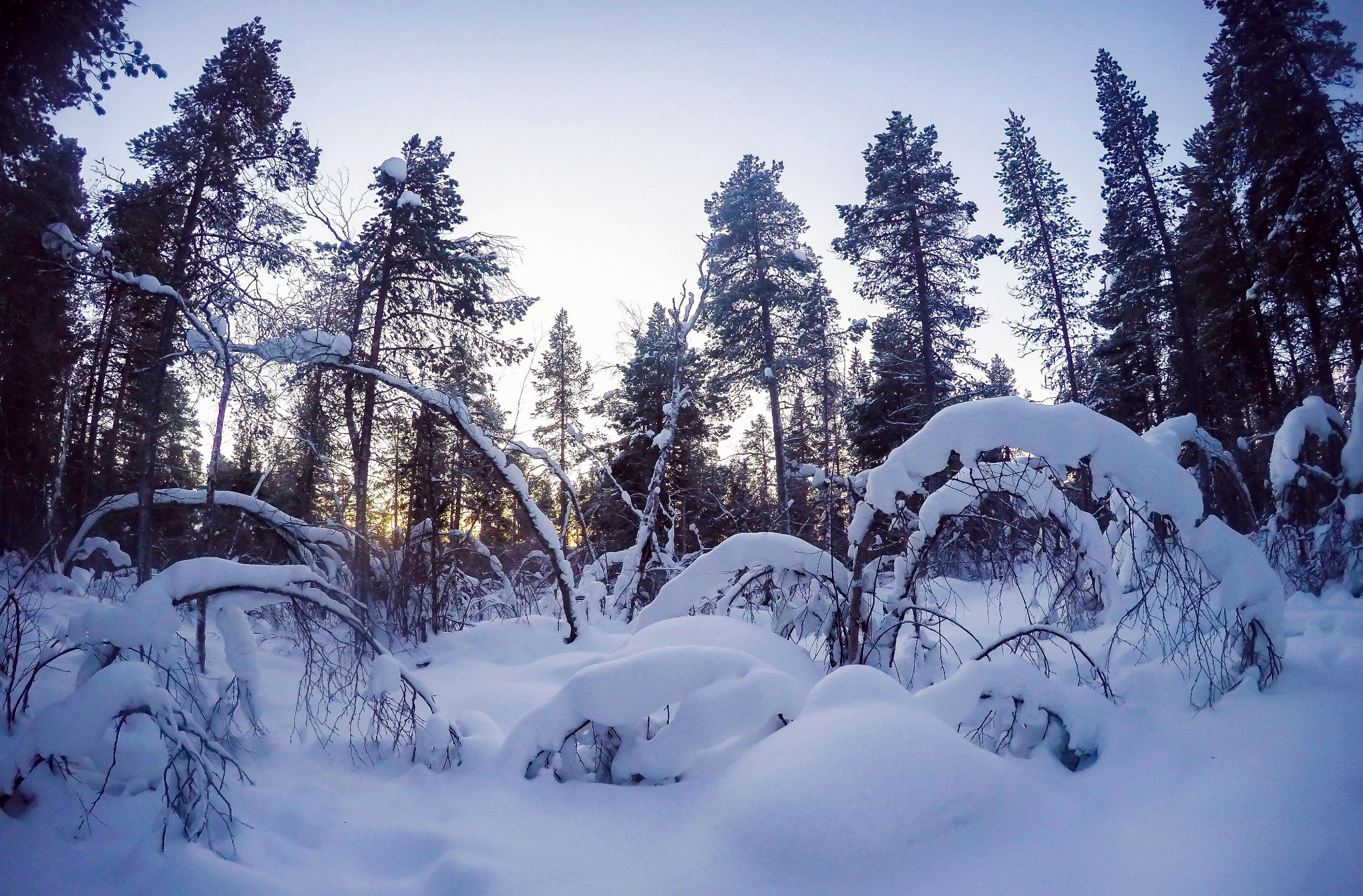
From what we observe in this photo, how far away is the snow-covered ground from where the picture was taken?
109 inches

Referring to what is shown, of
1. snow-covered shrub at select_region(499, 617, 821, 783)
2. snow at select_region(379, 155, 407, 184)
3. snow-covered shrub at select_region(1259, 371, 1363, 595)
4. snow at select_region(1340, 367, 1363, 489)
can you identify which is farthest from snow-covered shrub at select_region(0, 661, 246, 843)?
snow at select_region(1340, 367, 1363, 489)

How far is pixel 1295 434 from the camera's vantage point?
21.1ft

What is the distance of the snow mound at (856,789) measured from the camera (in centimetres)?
286

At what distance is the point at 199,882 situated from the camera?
9.28ft

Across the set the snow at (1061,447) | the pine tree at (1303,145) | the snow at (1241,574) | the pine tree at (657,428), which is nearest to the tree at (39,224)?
the snow at (1061,447)

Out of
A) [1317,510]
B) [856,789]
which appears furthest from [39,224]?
[1317,510]

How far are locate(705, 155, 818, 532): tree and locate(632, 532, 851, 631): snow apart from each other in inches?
480

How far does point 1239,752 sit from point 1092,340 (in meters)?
20.0

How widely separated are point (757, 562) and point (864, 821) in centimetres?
319

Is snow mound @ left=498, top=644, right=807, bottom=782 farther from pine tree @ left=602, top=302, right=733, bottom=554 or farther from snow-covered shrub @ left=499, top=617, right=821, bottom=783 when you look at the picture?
pine tree @ left=602, top=302, right=733, bottom=554

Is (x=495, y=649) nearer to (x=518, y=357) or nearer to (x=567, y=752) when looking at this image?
(x=567, y=752)

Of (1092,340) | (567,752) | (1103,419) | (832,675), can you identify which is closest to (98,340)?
(567,752)

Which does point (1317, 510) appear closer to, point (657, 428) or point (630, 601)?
point (630, 601)

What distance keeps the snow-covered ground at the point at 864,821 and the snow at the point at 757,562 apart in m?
2.06
